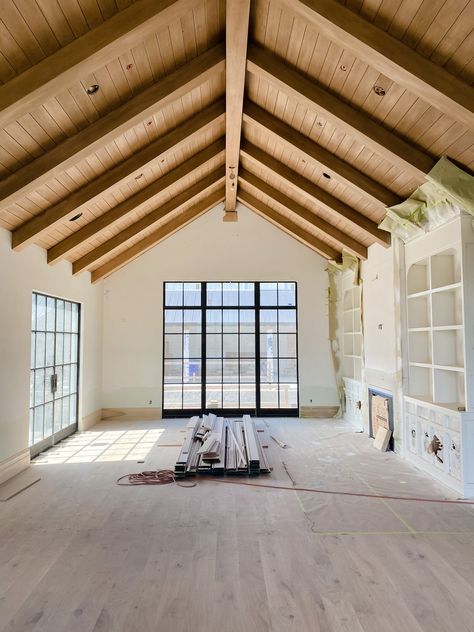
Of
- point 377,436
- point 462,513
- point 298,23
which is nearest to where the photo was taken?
point 298,23

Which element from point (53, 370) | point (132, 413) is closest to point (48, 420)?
point (53, 370)

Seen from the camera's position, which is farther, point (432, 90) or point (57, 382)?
point (57, 382)

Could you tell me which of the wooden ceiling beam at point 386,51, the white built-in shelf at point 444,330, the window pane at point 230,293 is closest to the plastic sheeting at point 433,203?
the white built-in shelf at point 444,330

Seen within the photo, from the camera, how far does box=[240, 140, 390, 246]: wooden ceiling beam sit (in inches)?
238

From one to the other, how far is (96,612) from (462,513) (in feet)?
10.7

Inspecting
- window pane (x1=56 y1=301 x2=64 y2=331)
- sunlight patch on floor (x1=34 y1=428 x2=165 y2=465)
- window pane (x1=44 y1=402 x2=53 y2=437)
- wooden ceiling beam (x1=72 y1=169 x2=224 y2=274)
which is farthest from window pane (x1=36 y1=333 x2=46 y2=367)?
wooden ceiling beam (x1=72 y1=169 x2=224 y2=274)

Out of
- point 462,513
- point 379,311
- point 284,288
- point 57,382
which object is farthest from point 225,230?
point 462,513

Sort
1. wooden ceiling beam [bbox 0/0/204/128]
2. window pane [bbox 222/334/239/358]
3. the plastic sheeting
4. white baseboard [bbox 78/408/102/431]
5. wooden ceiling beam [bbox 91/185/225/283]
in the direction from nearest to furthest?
wooden ceiling beam [bbox 0/0/204/128]
the plastic sheeting
white baseboard [bbox 78/408/102/431]
wooden ceiling beam [bbox 91/185/225/283]
window pane [bbox 222/334/239/358]

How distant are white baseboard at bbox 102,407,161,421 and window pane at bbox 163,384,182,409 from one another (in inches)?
10.8

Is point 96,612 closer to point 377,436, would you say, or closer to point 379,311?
point 377,436

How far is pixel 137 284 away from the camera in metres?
8.57

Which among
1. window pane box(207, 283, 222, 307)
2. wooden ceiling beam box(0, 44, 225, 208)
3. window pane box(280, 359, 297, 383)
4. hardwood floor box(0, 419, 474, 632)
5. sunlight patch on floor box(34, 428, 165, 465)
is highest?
wooden ceiling beam box(0, 44, 225, 208)

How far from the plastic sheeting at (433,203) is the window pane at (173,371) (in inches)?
189

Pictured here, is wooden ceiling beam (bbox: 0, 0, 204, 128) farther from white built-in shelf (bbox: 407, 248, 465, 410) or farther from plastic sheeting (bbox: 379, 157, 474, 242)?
white built-in shelf (bbox: 407, 248, 465, 410)
